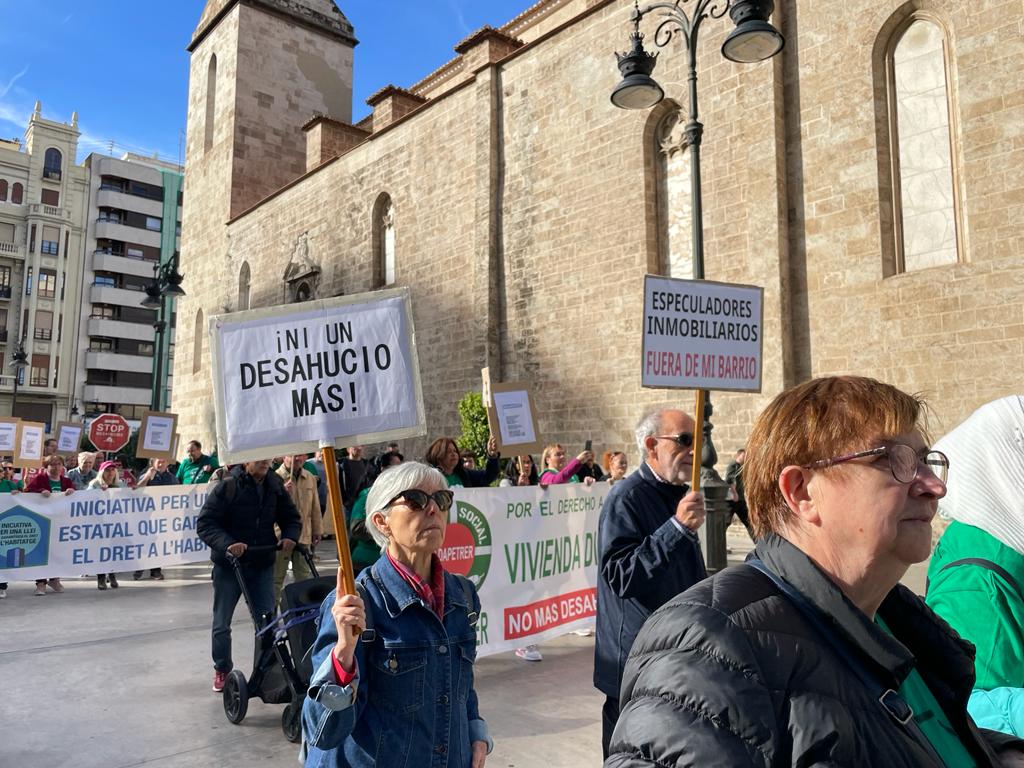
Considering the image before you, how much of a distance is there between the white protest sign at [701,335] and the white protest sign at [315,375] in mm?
2221

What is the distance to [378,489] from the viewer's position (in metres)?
2.57

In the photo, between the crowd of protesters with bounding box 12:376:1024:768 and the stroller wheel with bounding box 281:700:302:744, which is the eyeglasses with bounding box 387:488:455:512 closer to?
the crowd of protesters with bounding box 12:376:1024:768

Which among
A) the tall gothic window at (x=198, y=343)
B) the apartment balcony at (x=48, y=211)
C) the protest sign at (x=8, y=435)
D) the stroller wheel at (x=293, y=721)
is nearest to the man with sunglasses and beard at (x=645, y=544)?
the stroller wheel at (x=293, y=721)

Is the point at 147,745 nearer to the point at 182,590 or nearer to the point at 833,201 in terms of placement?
the point at 182,590

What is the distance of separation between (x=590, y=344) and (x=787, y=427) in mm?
13809

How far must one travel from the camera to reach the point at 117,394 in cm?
5603

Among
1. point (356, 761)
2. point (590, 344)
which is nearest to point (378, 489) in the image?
point (356, 761)

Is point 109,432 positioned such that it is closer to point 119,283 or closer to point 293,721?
point 293,721

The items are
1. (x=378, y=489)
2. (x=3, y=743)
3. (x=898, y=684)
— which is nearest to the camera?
(x=898, y=684)

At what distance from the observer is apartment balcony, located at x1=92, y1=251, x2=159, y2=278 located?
56469mm

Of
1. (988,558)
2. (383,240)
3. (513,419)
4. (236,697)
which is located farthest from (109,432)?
(988,558)

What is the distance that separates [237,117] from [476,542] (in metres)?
26.0

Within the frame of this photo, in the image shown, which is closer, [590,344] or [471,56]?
[590,344]

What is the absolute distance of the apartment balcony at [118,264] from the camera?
56469 millimetres
